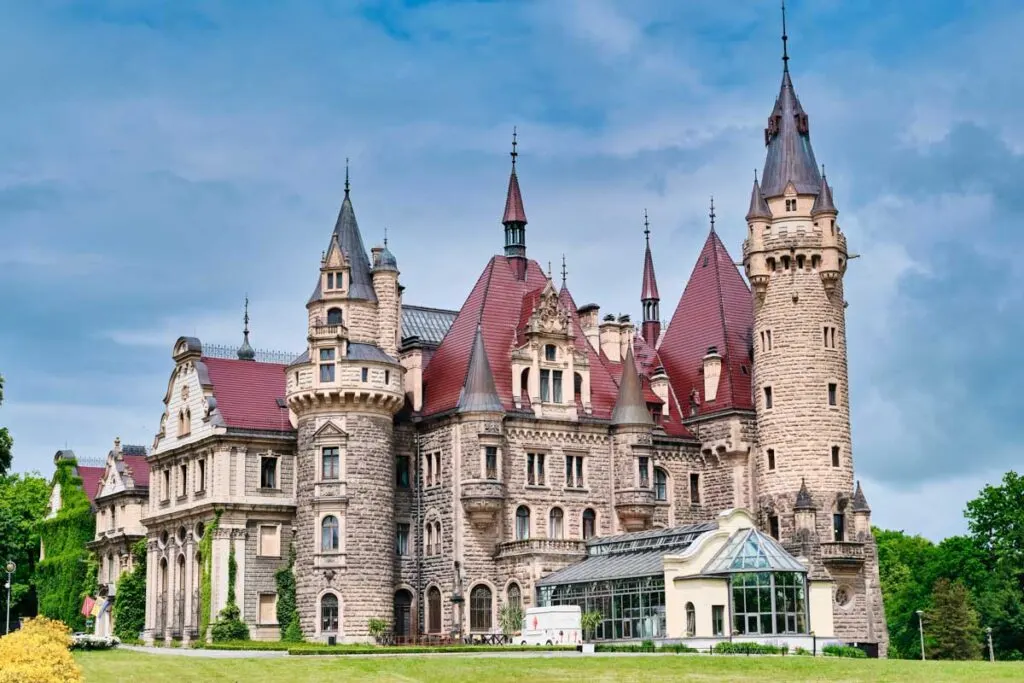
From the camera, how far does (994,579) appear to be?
8294 cm

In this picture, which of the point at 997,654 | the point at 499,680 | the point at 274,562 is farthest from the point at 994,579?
the point at 499,680

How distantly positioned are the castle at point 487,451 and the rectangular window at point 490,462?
0.08 metres

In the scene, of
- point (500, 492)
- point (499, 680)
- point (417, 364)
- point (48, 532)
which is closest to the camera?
point (499, 680)

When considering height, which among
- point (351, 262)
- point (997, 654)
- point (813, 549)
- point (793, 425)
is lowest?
point (997, 654)

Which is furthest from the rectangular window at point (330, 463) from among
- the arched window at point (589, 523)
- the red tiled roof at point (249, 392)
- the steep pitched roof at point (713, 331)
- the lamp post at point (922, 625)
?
the lamp post at point (922, 625)

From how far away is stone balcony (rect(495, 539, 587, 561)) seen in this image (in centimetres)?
6750

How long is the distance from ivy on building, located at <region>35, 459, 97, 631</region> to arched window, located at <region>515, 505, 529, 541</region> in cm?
2915

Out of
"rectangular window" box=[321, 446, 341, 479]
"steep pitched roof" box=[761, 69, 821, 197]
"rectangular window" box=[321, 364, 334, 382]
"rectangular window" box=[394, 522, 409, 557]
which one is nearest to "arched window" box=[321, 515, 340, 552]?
"rectangular window" box=[321, 446, 341, 479]

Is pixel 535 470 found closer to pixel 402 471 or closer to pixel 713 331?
pixel 402 471

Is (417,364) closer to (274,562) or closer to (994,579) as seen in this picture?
(274,562)

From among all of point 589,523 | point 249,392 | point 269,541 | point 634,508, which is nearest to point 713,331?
point 634,508

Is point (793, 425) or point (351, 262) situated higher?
point (351, 262)

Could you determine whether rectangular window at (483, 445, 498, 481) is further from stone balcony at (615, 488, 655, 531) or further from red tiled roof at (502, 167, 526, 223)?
red tiled roof at (502, 167, 526, 223)

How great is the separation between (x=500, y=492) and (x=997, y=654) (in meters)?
32.2
